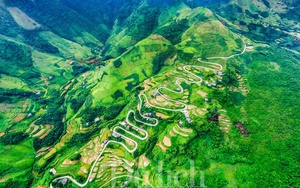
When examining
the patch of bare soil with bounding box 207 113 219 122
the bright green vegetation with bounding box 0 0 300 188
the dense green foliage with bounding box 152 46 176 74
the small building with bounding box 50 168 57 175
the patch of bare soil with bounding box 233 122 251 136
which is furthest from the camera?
the dense green foliage with bounding box 152 46 176 74

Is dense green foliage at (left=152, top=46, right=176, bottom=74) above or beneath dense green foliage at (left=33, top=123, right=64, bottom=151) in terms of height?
beneath

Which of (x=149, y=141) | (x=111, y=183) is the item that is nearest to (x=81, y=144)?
(x=111, y=183)

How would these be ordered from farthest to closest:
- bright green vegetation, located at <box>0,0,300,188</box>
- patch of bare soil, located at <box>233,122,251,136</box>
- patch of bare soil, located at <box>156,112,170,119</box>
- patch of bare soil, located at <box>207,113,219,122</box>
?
patch of bare soil, located at <box>156,112,170,119</box>, patch of bare soil, located at <box>207,113,219,122</box>, patch of bare soil, located at <box>233,122,251,136</box>, bright green vegetation, located at <box>0,0,300,188</box>

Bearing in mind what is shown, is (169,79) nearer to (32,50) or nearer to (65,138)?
(65,138)

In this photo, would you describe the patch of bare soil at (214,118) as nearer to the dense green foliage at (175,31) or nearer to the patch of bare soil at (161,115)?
the patch of bare soil at (161,115)

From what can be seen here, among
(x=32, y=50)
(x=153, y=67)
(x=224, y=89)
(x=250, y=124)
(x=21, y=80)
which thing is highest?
(x=32, y=50)

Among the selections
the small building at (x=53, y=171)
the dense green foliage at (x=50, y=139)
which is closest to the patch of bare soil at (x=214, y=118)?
the small building at (x=53, y=171)

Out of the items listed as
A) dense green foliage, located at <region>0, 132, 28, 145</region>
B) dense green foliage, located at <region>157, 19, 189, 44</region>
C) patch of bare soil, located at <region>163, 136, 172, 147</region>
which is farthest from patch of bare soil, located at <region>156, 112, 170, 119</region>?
dense green foliage, located at <region>157, 19, 189, 44</region>

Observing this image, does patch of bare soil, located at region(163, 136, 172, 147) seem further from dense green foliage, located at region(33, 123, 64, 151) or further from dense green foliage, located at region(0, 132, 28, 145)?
dense green foliage, located at region(0, 132, 28, 145)

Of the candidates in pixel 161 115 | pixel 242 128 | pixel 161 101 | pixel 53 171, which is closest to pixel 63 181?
pixel 53 171
